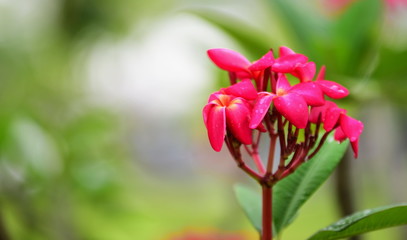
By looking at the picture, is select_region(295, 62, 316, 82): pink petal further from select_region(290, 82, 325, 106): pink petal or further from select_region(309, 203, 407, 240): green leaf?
select_region(309, 203, 407, 240): green leaf

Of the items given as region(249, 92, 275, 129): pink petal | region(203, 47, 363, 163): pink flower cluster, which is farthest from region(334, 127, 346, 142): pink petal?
region(249, 92, 275, 129): pink petal

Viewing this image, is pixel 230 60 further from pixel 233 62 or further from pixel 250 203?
pixel 250 203

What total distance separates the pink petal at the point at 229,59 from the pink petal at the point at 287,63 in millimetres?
43

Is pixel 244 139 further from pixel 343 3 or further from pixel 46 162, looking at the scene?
pixel 343 3

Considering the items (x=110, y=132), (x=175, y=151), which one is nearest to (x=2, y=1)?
(x=110, y=132)

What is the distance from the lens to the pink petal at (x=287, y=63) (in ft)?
1.62

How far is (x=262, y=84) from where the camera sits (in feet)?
1.71

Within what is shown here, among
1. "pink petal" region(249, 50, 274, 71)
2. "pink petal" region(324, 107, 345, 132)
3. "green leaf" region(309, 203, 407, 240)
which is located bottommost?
"green leaf" region(309, 203, 407, 240)

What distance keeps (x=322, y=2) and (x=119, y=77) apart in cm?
415

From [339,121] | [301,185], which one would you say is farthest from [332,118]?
[301,185]

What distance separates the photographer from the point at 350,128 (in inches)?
19.2

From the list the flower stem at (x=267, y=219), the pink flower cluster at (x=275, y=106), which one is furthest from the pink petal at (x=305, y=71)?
the flower stem at (x=267, y=219)

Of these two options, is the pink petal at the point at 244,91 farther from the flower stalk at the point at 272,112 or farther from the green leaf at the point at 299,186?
the green leaf at the point at 299,186

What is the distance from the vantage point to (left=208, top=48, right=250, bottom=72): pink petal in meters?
0.53
